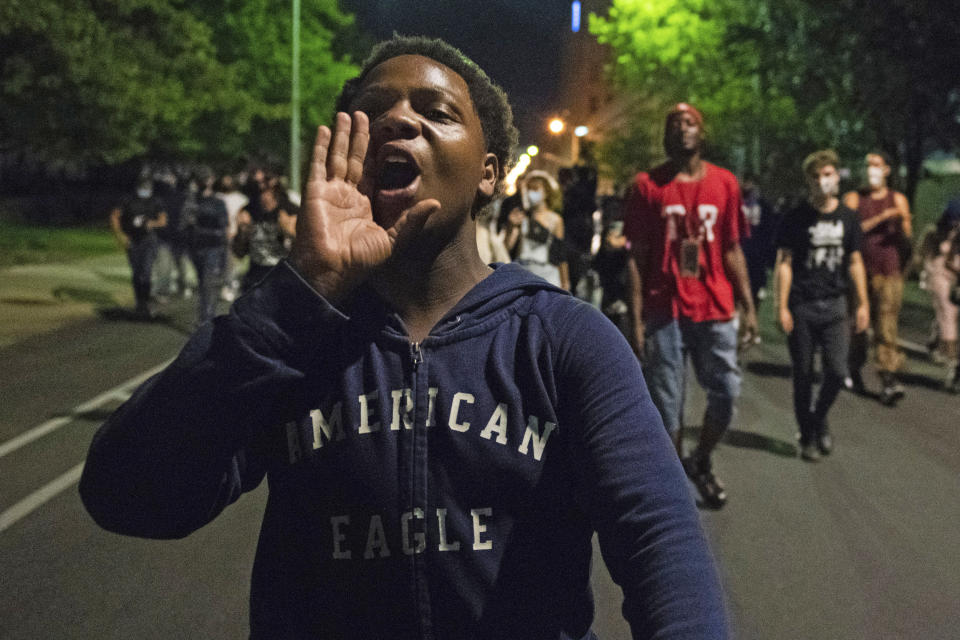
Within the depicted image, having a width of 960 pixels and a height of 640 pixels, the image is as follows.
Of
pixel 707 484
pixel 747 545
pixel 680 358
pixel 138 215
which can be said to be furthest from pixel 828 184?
pixel 138 215

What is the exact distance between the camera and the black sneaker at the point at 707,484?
649cm

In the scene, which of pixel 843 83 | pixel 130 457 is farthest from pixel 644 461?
pixel 843 83

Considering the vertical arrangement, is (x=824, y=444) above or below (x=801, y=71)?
below

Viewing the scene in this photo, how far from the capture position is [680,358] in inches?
245


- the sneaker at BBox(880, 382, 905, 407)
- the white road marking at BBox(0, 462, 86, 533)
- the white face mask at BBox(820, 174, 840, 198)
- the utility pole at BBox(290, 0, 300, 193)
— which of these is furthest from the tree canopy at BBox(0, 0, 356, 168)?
the white face mask at BBox(820, 174, 840, 198)

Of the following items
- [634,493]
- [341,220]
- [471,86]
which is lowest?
[634,493]

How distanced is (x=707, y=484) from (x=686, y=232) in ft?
4.94

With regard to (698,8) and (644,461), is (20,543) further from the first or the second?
(698,8)

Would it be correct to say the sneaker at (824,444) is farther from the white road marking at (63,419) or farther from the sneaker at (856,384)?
the white road marking at (63,419)

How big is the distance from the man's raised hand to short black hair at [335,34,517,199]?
0.27 metres

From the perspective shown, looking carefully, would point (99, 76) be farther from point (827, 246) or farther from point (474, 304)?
point (474, 304)

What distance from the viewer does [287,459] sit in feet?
5.73

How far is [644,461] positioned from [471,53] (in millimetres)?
901

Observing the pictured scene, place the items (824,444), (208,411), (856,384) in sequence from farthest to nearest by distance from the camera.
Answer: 1. (856,384)
2. (824,444)
3. (208,411)
